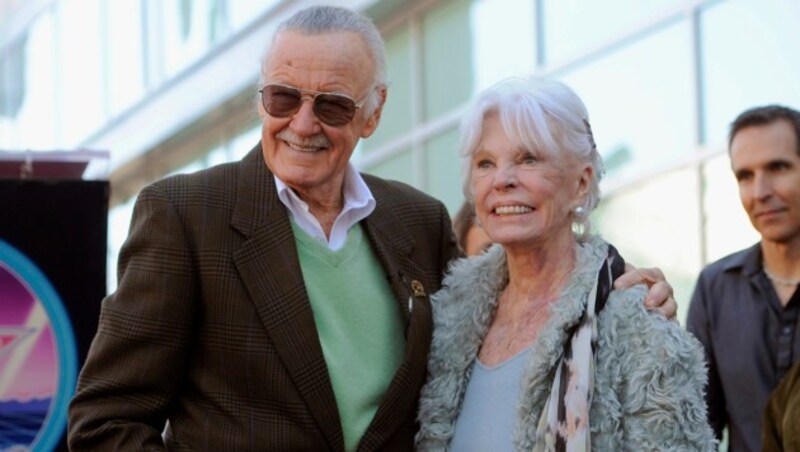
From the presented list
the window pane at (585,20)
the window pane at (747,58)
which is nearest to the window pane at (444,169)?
the window pane at (585,20)

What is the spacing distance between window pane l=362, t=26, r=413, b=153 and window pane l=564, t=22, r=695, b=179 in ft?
11.0

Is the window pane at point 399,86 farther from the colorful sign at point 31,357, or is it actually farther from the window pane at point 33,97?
the window pane at point 33,97

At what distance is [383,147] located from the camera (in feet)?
51.6

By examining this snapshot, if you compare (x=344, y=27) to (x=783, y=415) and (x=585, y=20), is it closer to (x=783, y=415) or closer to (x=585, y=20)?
(x=783, y=415)

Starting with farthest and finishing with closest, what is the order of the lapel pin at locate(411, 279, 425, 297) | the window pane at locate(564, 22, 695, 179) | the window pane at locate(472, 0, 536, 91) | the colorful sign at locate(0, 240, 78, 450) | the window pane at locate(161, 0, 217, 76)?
the window pane at locate(161, 0, 217, 76) < the window pane at locate(472, 0, 536, 91) < the window pane at locate(564, 22, 695, 179) < the colorful sign at locate(0, 240, 78, 450) < the lapel pin at locate(411, 279, 425, 297)

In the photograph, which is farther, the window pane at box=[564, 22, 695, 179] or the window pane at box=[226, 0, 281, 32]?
the window pane at box=[226, 0, 281, 32]

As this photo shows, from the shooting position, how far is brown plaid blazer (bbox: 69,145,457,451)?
Answer: 12.9 ft

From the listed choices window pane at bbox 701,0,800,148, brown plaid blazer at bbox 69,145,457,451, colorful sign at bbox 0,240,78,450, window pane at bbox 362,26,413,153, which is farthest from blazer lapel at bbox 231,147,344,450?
window pane at bbox 362,26,413,153

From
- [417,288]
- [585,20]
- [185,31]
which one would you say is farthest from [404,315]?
[185,31]

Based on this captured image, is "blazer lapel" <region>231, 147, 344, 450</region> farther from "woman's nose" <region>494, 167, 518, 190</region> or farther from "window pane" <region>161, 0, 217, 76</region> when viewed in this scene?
"window pane" <region>161, 0, 217, 76</region>

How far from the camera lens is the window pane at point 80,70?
24.3 meters

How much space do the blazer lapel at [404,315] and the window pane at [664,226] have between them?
569 centimetres

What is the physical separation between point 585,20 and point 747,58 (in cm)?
242

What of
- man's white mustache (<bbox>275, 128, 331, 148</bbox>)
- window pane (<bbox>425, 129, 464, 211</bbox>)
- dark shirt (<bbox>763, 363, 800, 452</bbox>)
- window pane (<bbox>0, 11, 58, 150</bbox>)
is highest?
window pane (<bbox>0, 11, 58, 150</bbox>)
